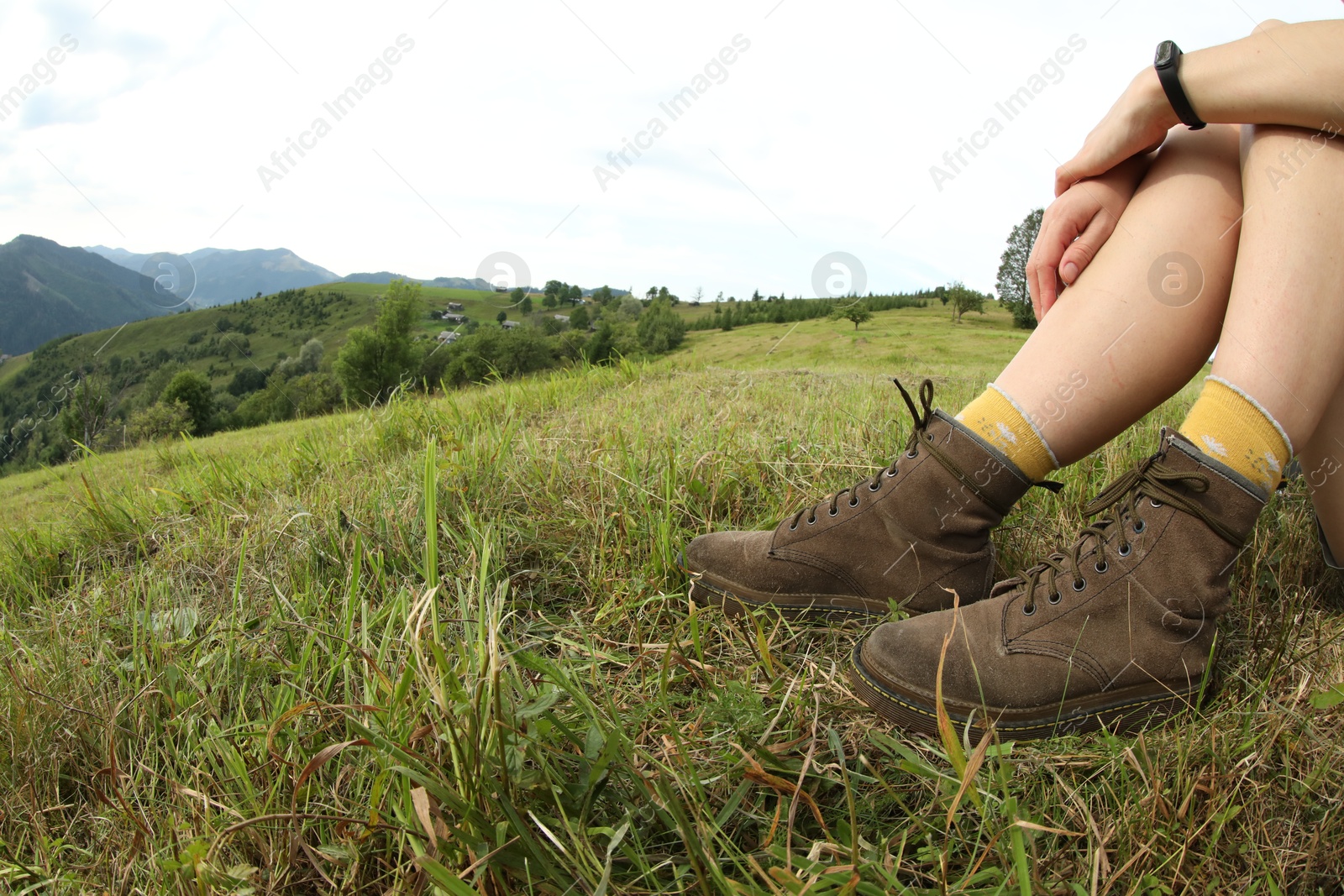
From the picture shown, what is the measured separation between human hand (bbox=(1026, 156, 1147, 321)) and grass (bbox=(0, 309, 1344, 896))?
A: 2.22 feet

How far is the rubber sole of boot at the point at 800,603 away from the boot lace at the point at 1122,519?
33 cm

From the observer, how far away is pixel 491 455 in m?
2.06

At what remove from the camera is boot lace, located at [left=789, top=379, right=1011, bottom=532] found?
1416mm

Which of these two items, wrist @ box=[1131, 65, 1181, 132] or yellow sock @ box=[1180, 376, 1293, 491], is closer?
yellow sock @ box=[1180, 376, 1293, 491]

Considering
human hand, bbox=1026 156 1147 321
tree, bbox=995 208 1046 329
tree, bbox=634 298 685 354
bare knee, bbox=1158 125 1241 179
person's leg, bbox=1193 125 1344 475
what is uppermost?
tree, bbox=995 208 1046 329

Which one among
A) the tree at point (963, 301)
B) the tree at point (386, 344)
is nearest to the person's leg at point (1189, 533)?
the tree at point (963, 301)

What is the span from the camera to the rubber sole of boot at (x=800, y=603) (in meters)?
1.46

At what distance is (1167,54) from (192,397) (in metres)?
56.9

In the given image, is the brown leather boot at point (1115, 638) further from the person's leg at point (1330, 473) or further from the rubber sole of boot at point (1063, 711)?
the person's leg at point (1330, 473)

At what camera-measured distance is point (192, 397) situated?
150 feet

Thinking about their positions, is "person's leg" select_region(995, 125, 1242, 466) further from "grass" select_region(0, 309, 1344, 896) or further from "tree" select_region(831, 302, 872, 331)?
"tree" select_region(831, 302, 872, 331)

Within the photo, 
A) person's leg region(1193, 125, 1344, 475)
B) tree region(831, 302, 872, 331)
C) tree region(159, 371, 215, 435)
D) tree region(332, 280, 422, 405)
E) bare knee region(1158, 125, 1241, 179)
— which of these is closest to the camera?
person's leg region(1193, 125, 1344, 475)

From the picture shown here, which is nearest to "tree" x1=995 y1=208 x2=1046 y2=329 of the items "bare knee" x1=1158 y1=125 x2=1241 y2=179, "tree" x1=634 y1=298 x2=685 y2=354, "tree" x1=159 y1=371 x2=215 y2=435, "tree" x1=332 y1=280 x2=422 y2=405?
"tree" x1=634 y1=298 x2=685 y2=354

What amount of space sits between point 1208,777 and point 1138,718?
0.86 ft
